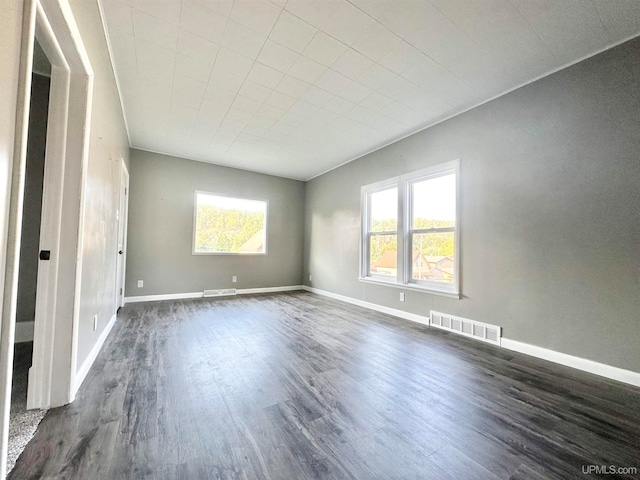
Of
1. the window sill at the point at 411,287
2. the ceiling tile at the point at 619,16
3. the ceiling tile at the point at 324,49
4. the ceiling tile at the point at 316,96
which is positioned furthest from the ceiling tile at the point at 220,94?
the window sill at the point at 411,287

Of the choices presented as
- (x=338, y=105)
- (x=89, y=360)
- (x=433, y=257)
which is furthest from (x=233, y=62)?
(x=433, y=257)

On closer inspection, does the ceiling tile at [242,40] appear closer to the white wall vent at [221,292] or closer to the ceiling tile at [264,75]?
the ceiling tile at [264,75]

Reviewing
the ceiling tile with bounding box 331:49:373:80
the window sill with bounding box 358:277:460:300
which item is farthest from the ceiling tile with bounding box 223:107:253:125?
the window sill with bounding box 358:277:460:300

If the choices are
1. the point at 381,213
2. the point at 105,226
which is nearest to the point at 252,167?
the point at 381,213

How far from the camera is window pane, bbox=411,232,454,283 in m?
3.38

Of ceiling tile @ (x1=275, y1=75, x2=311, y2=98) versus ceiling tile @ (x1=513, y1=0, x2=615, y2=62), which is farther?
ceiling tile @ (x1=275, y1=75, x2=311, y2=98)

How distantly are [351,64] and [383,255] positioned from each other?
2.88 m

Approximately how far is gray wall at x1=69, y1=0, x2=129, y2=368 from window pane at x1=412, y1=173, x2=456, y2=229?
3.69 m

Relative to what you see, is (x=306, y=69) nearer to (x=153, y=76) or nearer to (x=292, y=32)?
(x=292, y=32)

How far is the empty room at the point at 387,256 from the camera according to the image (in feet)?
4.23

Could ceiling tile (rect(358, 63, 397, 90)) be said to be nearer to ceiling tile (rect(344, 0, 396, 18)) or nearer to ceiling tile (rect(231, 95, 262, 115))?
ceiling tile (rect(344, 0, 396, 18))

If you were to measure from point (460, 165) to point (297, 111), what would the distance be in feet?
7.16

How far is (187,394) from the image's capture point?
1771 millimetres

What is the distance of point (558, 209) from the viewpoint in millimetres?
2420
